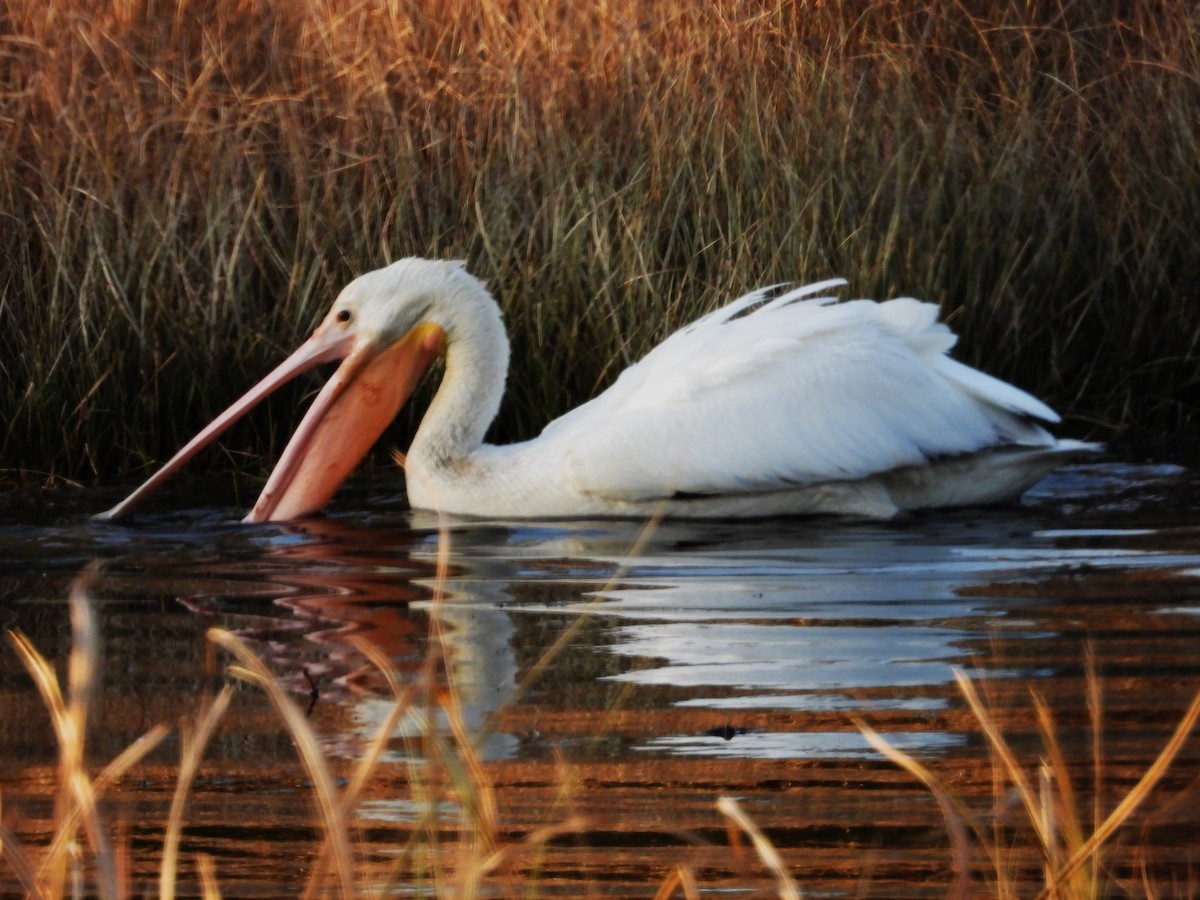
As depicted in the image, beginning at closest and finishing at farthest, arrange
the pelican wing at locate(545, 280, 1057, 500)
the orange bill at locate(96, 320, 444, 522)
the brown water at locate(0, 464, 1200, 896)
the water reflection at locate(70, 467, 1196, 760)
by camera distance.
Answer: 1. the brown water at locate(0, 464, 1200, 896)
2. the water reflection at locate(70, 467, 1196, 760)
3. the pelican wing at locate(545, 280, 1057, 500)
4. the orange bill at locate(96, 320, 444, 522)

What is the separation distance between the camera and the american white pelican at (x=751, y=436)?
6289mm

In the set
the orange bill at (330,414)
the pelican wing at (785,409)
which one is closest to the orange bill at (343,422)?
the orange bill at (330,414)

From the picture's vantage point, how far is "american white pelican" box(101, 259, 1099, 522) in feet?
20.6

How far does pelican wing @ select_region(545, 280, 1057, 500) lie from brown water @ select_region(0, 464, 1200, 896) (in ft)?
0.62

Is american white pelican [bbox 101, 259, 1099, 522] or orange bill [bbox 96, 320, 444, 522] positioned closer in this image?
american white pelican [bbox 101, 259, 1099, 522]

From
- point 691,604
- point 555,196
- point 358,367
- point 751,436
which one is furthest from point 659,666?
point 555,196

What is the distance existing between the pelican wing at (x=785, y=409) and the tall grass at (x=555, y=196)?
3.24 feet

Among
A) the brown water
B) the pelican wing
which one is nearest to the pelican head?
the brown water

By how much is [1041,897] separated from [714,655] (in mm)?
2180

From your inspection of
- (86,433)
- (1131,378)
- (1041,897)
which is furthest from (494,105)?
(1041,897)

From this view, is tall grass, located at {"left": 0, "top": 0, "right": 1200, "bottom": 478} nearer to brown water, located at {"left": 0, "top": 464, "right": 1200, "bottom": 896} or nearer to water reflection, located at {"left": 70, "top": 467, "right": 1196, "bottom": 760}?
brown water, located at {"left": 0, "top": 464, "right": 1200, "bottom": 896}

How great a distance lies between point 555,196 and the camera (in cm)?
763

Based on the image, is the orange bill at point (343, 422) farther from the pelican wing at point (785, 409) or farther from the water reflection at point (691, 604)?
the pelican wing at point (785, 409)

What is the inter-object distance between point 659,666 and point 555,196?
3.63m
